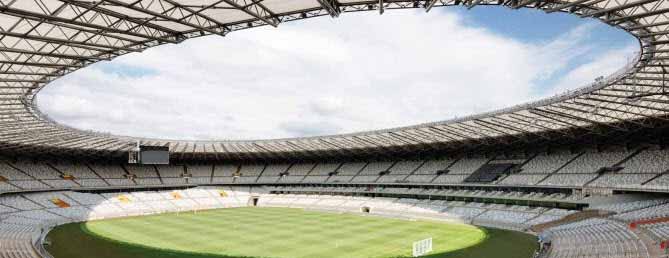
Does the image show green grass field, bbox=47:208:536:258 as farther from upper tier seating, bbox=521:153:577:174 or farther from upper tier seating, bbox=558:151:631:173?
upper tier seating, bbox=558:151:631:173

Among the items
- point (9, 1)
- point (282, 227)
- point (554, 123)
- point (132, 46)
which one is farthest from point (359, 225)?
point (9, 1)

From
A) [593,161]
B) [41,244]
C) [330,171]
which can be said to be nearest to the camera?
[41,244]

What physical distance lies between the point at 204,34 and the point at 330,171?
55411 mm

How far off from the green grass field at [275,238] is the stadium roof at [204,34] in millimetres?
10154

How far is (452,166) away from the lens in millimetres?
59156

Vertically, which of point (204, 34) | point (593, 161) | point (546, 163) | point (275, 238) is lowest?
point (275, 238)

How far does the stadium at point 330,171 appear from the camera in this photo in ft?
57.0

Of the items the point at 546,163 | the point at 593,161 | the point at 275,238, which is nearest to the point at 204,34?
the point at 275,238

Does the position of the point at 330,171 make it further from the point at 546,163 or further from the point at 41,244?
the point at 41,244

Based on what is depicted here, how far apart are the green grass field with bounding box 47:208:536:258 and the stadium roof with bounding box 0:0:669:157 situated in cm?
1015

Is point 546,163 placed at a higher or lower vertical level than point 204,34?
lower

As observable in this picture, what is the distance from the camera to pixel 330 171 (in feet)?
237

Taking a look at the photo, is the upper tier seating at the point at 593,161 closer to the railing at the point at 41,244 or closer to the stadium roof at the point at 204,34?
the stadium roof at the point at 204,34

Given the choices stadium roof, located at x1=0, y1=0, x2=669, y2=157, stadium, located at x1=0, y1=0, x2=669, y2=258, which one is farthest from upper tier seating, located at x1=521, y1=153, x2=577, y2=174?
stadium roof, located at x1=0, y1=0, x2=669, y2=157
